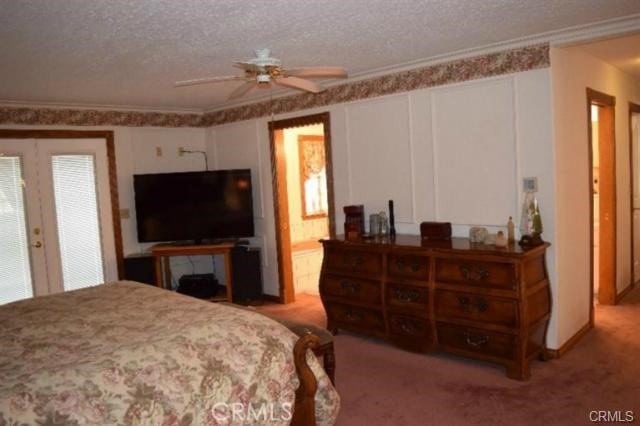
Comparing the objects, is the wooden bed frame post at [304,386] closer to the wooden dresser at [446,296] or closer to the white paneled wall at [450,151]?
the wooden dresser at [446,296]

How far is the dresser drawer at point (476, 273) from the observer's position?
11.7ft

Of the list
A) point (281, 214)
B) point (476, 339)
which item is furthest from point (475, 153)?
point (281, 214)

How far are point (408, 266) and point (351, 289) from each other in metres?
0.67

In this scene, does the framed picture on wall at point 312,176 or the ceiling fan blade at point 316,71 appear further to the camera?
the framed picture on wall at point 312,176

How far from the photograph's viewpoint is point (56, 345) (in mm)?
2371

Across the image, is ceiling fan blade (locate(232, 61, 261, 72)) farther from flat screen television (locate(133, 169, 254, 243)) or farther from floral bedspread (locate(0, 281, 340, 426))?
flat screen television (locate(133, 169, 254, 243))

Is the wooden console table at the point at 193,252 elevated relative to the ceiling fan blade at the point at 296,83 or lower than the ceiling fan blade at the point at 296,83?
lower

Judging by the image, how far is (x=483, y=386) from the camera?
3545 millimetres

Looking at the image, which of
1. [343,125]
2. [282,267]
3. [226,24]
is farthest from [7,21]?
[282,267]

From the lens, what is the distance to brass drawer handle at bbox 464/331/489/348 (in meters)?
3.72

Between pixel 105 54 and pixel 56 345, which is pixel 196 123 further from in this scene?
pixel 56 345

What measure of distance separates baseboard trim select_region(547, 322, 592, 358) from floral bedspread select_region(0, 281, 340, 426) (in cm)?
208
